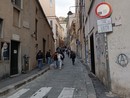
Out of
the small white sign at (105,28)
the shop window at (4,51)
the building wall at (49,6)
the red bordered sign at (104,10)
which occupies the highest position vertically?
the building wall at (49,6)

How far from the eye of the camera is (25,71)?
15703mm

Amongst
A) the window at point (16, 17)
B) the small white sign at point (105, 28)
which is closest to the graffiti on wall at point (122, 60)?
the small white sign at point (105, 28)

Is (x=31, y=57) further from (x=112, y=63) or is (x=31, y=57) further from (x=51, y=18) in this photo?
(x=51, y=18)

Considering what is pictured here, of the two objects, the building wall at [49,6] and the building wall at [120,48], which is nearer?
the building wall at [120,48]

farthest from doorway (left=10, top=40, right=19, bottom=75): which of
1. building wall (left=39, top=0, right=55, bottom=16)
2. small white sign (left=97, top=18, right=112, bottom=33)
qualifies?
building wall (left=39, top=0, right=55, bottom=16)

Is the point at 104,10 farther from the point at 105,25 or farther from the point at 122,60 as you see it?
the point at 122,60

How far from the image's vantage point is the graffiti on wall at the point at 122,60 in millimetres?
7750

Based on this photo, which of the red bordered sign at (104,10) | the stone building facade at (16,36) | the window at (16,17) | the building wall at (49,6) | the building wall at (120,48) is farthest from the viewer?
the building wall at (49,6)

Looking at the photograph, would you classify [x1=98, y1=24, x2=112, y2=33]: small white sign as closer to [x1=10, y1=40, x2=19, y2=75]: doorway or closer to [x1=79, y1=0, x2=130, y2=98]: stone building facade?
[x1=79, y1=0, x2=130, y2=98]: stone building facade

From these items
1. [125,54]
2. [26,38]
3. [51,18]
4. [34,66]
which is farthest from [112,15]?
[51,18]

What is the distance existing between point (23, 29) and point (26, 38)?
0.85 m

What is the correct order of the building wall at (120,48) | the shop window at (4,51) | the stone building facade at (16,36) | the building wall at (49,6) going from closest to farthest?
the building wall at (120,48)
the shop window at (4,51)
the stone building facade at (16,36)
the building wall at (49,6)

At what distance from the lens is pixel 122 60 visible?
25.6ft

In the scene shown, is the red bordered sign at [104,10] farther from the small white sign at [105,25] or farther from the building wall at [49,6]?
the building wall at [49,6]
